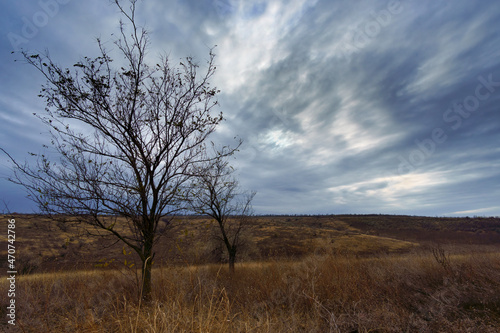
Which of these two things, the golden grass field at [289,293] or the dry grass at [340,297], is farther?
the dry grass at [340,297]

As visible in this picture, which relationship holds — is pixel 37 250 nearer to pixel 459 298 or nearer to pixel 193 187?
pixel 193 187

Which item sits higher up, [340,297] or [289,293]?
[340,297]

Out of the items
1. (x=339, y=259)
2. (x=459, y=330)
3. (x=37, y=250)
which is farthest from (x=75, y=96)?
(x=37, y=250)

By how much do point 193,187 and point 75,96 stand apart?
159 inches

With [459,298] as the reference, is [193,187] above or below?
above

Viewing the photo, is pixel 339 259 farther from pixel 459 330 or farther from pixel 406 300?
pixel 459 330

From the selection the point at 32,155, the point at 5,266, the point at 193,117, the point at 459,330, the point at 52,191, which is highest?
the point at 193,117

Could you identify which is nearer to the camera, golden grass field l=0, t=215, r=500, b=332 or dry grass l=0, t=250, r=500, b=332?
golden grass field l=0, t=215, r=500, b=332

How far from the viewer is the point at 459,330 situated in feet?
A: 14.4

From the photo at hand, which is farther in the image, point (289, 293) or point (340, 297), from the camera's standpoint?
point (289, 293)

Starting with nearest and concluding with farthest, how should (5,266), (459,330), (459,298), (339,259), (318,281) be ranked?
1. (459,330)
2. (459,298)
3. (318,281)
4. (339,259)
5. (5,266)

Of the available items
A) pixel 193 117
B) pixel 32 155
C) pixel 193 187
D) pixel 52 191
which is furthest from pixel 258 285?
pixel 32 155

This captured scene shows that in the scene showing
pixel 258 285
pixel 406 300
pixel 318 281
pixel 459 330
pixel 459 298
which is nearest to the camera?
pixel 459 330

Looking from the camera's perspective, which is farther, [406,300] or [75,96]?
[406,300]
